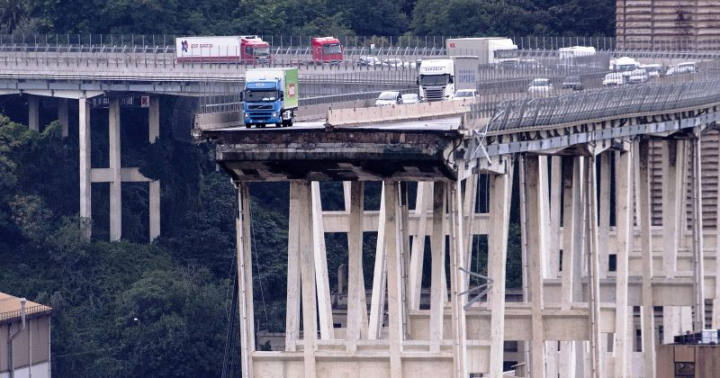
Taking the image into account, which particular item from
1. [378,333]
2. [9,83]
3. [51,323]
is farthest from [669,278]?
[9,83]

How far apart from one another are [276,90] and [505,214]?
8792mm

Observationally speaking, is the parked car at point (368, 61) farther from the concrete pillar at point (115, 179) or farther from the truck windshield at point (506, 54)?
the truck windshield at point (506, 54)

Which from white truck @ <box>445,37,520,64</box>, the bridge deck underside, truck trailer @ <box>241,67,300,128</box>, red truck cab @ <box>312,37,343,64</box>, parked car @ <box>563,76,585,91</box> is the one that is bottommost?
the bridge deck underside

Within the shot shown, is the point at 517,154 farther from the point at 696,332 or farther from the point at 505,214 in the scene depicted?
the point at 696,332

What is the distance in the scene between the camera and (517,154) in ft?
367

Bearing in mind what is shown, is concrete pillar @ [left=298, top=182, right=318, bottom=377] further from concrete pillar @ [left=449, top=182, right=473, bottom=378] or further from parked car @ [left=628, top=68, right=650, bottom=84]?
parked car @ [left=628, top=68, right=650, bottom=84]

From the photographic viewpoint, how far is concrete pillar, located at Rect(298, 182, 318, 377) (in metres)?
101

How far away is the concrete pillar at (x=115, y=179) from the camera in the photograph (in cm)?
18225

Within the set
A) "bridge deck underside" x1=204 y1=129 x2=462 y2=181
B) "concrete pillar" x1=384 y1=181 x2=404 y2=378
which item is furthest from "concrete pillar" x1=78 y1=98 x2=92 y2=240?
"bridge deck underside" x1=204 y1=129 x2=462 y2=181

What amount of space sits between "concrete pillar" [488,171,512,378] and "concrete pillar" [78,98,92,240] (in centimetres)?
7415

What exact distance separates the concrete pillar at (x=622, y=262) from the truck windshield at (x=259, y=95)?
20.3m

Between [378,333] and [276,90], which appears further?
[378,333]

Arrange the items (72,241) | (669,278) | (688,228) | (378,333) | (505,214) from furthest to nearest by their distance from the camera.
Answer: (72,241)
(688,228)
(669,278)
(378,333)
(505,214)

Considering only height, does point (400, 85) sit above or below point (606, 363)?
above
